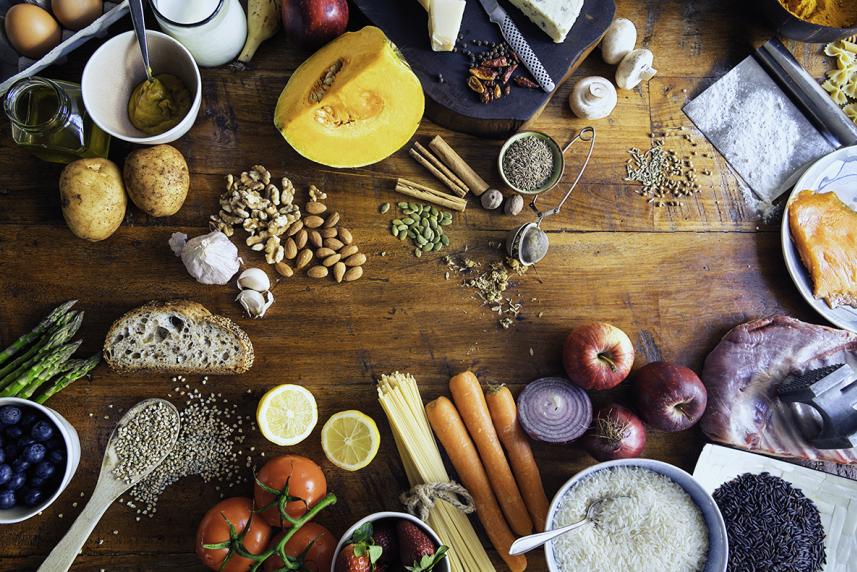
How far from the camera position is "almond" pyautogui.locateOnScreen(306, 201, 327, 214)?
1.96 m

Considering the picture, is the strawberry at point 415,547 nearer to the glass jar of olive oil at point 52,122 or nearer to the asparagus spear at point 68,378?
the asparagus spear at point 68,378

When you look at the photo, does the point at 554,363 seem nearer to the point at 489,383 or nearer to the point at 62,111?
the point at 489,383

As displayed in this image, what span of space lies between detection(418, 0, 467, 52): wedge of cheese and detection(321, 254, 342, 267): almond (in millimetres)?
686

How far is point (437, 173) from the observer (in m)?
2.01

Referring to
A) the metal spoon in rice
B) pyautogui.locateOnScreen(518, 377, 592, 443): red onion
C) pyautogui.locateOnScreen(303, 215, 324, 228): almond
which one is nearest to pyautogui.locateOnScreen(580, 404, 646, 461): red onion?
pyautogui.locateOnScreen(518, 377, 592, 443): red onion

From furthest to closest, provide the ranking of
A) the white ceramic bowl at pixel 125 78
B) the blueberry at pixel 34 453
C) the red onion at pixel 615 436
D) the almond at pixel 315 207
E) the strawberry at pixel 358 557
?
the almond at pixel 315 207 → the red onion at pixel 615 436 → the white ceramic bowl at pixel 125 78 → the blueberry at pixel 34 453 → the strawberry at pixel 358 557

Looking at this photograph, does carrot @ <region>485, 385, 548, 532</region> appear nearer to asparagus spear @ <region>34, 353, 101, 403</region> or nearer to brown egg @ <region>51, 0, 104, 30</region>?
asparagus spear @ <region>34, 353, 101, 403</region>

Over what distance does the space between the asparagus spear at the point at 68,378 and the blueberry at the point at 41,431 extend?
0.47ft

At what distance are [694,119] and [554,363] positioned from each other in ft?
3.02

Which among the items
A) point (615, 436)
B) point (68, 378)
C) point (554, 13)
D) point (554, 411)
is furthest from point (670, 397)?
point (68, 378)

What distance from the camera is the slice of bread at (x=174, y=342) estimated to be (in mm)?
1826

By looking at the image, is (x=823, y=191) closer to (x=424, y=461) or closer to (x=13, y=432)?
(x=424, y=461)

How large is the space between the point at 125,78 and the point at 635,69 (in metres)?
1.51

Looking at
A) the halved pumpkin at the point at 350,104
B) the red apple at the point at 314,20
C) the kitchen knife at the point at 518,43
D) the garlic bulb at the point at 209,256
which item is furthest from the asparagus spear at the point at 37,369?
the kitchen knife at the point at 518,43
